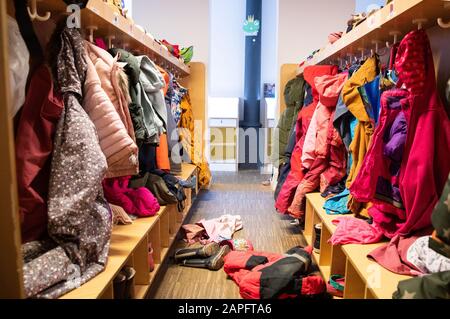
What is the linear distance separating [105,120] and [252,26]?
5112mm

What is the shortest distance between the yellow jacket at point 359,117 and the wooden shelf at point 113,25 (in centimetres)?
123

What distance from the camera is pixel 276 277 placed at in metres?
2.11

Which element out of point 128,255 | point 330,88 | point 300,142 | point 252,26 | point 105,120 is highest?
point 252,26

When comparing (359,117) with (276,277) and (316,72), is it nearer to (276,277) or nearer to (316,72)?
(276,277)

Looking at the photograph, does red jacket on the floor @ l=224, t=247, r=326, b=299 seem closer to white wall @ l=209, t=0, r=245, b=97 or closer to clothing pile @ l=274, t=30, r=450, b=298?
clothing pile @ l=274, t=30, r=450, b=298

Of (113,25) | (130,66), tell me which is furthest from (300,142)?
(113,25)

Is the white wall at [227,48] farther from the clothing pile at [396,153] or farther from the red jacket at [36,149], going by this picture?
the red jacket at [36,149]

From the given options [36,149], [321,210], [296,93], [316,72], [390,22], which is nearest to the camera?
[36,149]

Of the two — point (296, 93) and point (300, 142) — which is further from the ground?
point (296, 93)

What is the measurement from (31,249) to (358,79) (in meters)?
1.71

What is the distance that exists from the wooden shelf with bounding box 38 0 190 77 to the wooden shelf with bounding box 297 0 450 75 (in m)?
1.23

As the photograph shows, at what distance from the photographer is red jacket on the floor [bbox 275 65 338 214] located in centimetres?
288

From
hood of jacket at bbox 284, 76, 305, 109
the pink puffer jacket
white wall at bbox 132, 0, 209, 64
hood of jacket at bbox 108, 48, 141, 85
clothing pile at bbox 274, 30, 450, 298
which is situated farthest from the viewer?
white wall at bbox 132, 0, 209, 64

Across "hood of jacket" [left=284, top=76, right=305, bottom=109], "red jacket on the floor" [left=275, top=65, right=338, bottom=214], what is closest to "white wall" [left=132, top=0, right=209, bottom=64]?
"hood of jacket" [left=284, top=76, right=305, bottom=109]
